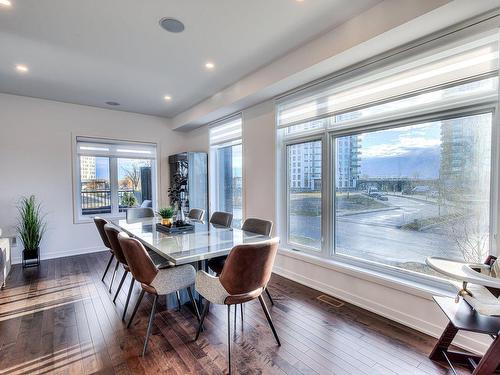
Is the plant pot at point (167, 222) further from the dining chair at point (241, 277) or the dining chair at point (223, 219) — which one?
the dining chair at point (241, 277)

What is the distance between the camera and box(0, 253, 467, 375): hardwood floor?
6.10ft

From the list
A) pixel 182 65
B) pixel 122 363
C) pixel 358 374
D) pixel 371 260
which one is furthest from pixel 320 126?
pixel 122 363

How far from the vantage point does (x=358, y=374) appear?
1.77 meters

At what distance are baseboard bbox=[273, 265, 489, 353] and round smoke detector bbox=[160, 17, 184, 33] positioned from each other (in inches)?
128

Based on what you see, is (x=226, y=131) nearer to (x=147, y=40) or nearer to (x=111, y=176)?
(x=147, y=40)

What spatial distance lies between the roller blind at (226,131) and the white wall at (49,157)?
1.95 m

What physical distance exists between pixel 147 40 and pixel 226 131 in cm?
230

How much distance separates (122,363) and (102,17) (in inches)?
117

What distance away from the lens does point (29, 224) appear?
4.18 meters

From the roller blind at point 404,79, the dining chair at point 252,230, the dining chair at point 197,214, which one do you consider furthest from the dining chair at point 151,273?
the roller blind at point 404,79

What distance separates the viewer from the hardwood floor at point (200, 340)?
186 cm

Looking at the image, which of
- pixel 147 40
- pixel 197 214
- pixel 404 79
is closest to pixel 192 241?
pixel 197 214

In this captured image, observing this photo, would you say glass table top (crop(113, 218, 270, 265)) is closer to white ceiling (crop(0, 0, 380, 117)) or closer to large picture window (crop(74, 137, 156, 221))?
white ceiling (crop(0, 0, 380, 117))

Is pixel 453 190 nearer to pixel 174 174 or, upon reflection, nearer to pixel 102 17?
pixel 102 17
